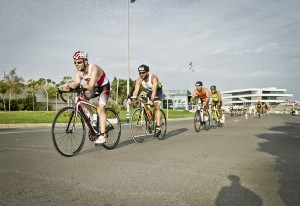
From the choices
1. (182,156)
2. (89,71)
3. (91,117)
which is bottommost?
(182,156)

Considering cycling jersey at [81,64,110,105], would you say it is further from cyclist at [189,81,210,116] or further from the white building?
the white building

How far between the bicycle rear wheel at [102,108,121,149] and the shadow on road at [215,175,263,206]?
3439 mm

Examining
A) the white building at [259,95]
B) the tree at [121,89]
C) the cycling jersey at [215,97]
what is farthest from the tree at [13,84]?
the white building at [259,95]

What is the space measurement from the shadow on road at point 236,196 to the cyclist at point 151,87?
4.68 metres

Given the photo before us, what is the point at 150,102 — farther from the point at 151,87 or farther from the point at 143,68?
Result: the point at 143,68

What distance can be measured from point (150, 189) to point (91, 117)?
2.97 meters

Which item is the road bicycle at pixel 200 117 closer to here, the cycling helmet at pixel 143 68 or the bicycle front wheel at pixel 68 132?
the cycling helmet at pixel 143 68

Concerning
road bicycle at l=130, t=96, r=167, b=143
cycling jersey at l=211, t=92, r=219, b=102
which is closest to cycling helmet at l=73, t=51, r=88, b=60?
road bicycle at l=130, t=96, r=167, b=143

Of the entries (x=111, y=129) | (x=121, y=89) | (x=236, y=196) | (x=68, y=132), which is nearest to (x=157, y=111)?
(x=111, y=129)

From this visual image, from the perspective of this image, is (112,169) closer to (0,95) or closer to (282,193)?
(282,193)

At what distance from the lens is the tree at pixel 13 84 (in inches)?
1852

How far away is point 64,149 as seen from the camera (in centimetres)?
514

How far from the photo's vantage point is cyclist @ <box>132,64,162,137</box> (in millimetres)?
7438

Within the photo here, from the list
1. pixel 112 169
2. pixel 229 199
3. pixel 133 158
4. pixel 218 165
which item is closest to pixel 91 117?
pixel 133 158
